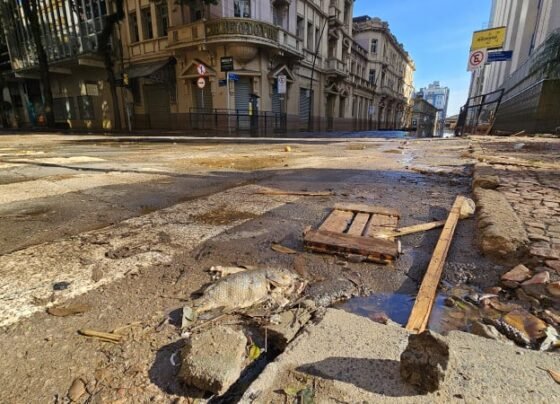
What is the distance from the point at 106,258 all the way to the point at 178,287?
662mm

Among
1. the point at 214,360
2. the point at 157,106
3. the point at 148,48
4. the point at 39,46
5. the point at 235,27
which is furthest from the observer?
the point at 157,106

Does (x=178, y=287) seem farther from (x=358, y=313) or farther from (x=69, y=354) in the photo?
(x=358, y=313)

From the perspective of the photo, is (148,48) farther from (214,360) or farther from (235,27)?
(214,360)

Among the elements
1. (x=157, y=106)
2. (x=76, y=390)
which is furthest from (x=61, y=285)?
(x=157, y=106)

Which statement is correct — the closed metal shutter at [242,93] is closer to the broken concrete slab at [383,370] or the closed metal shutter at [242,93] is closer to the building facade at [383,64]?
the broken concrete slab at [383,370]

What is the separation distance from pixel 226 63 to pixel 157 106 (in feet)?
24.5

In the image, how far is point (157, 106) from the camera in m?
22.2

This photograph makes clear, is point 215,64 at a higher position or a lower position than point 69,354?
higher

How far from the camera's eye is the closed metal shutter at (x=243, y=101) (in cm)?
1925

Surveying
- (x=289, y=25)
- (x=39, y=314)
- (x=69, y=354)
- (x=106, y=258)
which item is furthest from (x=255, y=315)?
(x=289, y=25)

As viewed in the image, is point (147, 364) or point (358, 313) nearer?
point (147, 364)

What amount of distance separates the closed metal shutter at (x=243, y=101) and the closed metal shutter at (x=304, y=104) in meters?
6.19

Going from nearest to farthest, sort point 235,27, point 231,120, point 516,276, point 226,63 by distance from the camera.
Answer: point 516,276
point 235,27
point 226,63
point 231,120

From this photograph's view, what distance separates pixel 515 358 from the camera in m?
1.08
